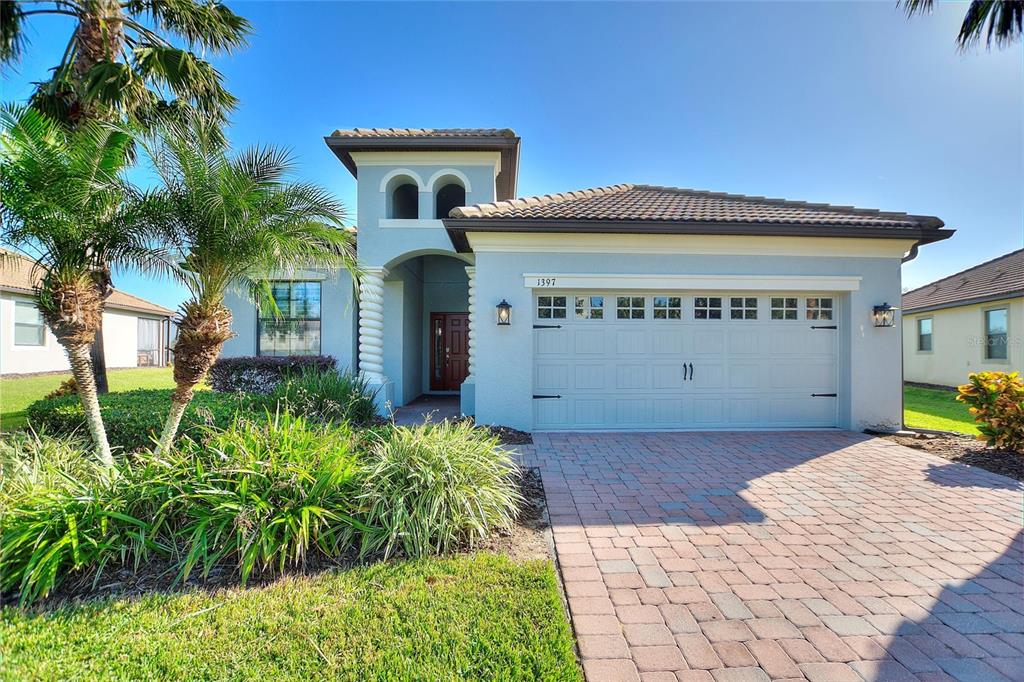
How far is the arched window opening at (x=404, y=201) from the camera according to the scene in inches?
421

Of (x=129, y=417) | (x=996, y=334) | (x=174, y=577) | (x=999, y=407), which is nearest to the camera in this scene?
(x=174, y=577)

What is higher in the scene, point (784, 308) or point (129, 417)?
point (784, 308)

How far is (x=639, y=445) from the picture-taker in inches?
284

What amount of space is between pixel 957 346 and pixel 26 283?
35.0m

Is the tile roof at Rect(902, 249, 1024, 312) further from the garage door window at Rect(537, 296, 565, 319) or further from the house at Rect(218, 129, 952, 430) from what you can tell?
the garage door window at Rect(537, 296, 565, 319)

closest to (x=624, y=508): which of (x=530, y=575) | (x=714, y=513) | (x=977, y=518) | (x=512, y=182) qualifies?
(x=714, y=513)

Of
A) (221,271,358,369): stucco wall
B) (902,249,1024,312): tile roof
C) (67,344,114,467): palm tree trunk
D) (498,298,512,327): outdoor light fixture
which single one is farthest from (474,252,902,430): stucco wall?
(902,249,1024,312): tile roof

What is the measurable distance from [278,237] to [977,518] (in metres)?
8.50

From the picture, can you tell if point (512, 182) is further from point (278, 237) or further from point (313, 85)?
point (278, 237)

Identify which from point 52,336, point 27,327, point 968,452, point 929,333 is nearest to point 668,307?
point 968,452

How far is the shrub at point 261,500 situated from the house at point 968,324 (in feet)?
58.5

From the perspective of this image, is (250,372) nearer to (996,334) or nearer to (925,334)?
(996,334)

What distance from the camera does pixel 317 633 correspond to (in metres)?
2.61

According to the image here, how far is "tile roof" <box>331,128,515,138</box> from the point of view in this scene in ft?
33.4
